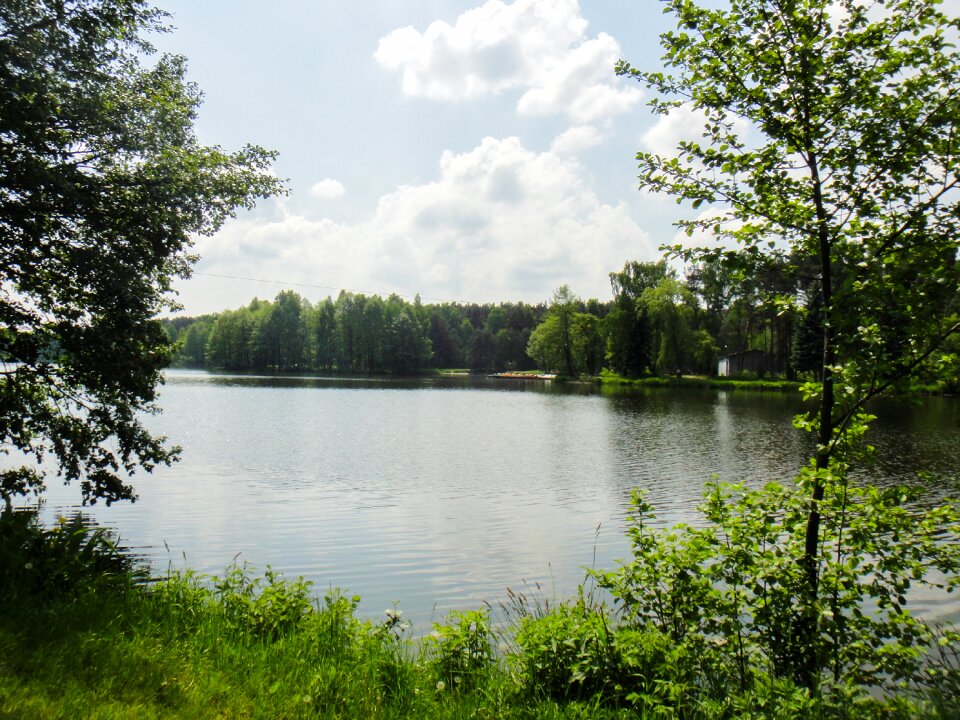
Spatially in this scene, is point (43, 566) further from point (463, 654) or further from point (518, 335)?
point (518, 335)

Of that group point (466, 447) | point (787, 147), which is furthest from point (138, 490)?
point (787, 147)

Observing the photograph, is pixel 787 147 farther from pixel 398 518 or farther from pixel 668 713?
pixel 398 518

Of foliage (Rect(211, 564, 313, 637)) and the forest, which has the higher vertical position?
the forest

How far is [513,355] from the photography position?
13925 centimetres

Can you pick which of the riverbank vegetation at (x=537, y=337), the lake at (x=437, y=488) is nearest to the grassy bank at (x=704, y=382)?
the riverbank vegetation at (x=537, y=337)

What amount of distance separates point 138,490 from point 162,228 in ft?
31.5

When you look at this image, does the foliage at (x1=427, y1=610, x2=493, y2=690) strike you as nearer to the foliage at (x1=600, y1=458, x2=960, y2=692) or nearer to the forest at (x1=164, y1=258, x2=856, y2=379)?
the foliage at (x1=600, y1=458, x2=960, y2=692)

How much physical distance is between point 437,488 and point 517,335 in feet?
399

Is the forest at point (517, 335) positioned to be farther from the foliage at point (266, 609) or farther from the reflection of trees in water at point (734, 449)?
the foliage at point (266, 609)

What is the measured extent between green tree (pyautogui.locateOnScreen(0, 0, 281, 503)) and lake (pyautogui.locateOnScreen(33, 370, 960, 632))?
271 cm

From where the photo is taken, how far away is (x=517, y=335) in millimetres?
139250

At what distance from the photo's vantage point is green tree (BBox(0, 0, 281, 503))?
8.34m

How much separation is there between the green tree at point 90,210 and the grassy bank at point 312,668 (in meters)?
3.60

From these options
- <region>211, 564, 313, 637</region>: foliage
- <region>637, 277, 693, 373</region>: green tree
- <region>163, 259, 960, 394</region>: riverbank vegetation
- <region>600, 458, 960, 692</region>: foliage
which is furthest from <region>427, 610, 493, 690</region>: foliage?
<region>637, 277, 693, 373</region>: green tree
